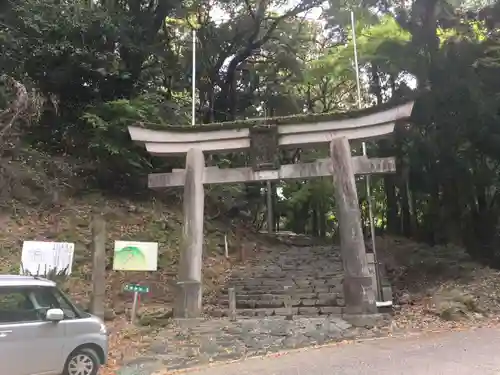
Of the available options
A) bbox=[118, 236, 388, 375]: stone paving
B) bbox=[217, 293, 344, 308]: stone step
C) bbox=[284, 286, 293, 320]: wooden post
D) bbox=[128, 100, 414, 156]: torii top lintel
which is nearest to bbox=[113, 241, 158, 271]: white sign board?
bbox=[118, 236, 388, 375]: stone paving

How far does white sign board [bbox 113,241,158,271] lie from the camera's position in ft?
32.8

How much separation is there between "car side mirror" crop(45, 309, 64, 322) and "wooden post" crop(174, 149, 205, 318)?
5363mm

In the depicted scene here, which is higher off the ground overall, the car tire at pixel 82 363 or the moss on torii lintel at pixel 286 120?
the moss on torii lintel at pixel 286 120

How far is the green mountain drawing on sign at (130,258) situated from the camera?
9.99 metres

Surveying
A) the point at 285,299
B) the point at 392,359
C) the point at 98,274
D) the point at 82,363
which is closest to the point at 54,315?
the point at 82,363

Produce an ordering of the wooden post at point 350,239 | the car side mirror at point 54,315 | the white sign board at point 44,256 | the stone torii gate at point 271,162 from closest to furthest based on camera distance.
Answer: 1. the car side mirror at point 54,315
2. the white sign board at point 44,256
3. the wooden post at point 350,239
4. the stone torii gate at point 271,162

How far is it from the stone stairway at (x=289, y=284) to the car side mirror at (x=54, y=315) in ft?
20.3

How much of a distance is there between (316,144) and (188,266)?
180 inches

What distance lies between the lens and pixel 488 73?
1559 cm

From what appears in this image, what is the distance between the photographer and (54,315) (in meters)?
6.41

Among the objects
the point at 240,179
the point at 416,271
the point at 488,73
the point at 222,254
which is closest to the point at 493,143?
the point at 488,73

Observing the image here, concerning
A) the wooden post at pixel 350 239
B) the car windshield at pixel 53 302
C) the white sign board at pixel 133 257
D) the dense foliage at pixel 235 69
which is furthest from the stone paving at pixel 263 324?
the dense foliage at pixel 235 69

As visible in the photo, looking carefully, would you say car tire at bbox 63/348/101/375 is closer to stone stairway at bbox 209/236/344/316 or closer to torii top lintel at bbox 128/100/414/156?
stone stairway at bbox 209/236/344/316

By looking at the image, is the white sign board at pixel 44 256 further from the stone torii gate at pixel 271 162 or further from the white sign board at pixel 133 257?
the stone torii gate at pixel 271 162
